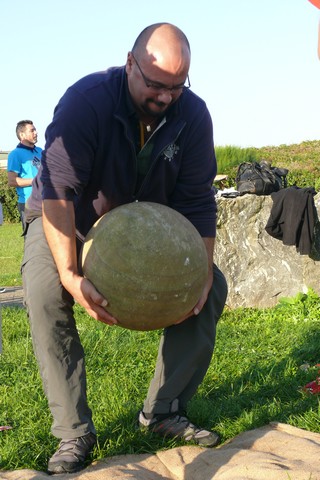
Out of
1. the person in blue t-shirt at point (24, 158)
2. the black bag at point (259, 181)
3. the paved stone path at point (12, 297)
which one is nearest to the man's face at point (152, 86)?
the black bag at point (259, 181)

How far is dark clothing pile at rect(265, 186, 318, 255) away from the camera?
8023mm

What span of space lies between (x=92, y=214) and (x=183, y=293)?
816 millimetres

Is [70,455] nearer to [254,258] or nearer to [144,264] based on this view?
[144,264]

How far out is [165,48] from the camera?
3559mm

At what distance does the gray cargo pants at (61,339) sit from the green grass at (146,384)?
0.33 m

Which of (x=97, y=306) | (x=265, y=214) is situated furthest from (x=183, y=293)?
(x=265, y=214)

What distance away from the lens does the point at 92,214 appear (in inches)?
159

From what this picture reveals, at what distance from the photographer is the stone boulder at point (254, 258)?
27.9ft

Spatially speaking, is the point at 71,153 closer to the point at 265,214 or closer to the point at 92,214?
Answer: the point at 92,214

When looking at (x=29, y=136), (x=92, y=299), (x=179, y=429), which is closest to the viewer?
(x=92, y=299)

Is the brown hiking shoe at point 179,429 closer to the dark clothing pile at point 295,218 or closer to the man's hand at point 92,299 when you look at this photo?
the man's hand at point 92,299

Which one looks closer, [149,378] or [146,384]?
[146,384]

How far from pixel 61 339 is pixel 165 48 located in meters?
1.67

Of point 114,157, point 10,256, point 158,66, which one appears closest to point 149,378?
point 114,157
